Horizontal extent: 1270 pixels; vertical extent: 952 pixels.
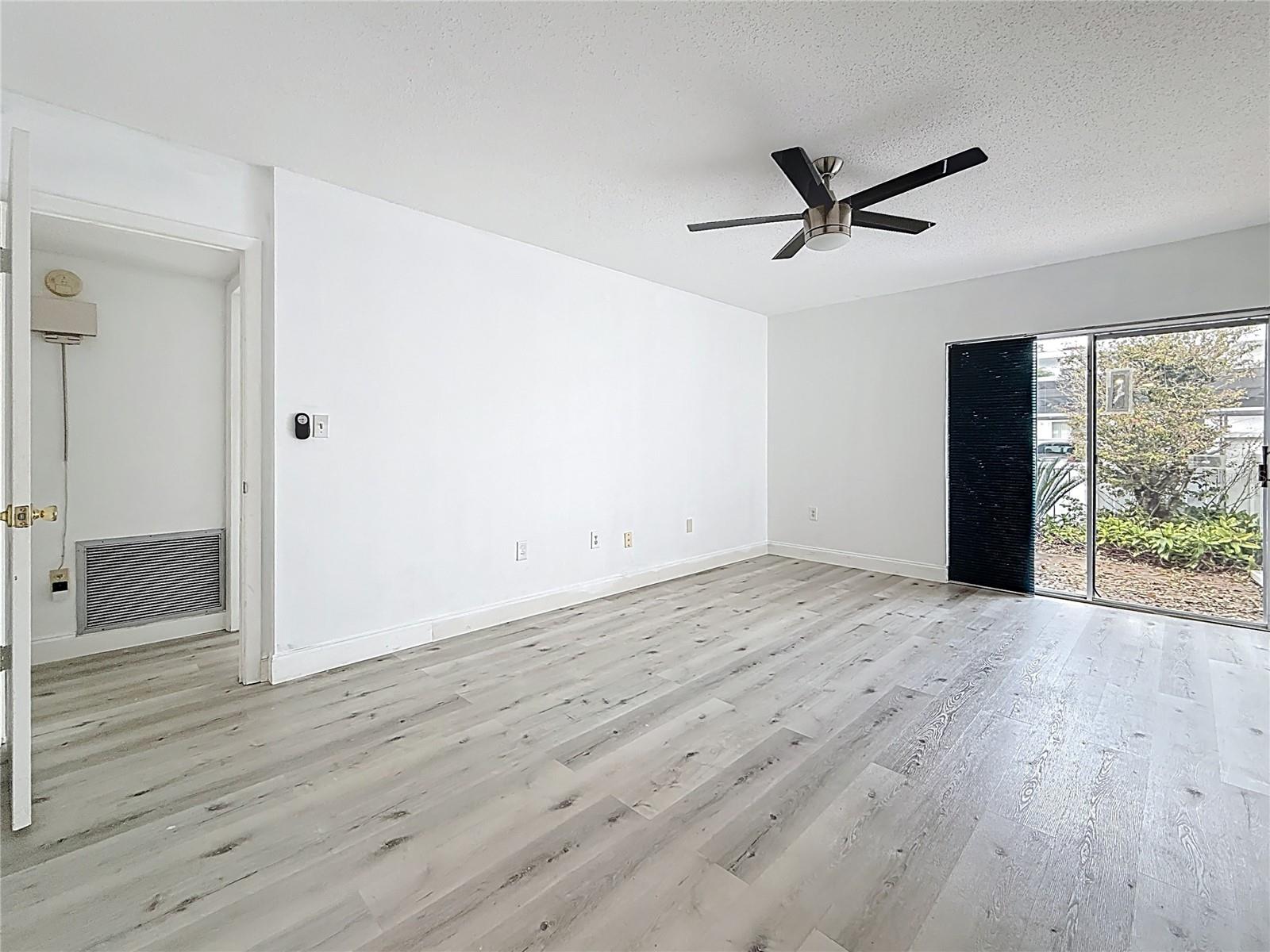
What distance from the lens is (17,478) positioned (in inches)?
72.2

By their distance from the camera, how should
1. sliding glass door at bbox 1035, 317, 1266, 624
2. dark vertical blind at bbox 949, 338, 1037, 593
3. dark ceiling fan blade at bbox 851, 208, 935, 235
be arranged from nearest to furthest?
dark ceiling fan blade at bbox 851, 208, 935, 235, sliding glass door at bbox 1035, 317, 1266, 624, dark vertical blind at bbox 949, 338, 1037, 593

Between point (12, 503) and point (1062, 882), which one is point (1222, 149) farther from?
point (12, 503)

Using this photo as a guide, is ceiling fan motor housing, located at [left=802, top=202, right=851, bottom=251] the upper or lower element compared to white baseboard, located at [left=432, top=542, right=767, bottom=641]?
upper

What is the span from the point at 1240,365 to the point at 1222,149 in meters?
1.86

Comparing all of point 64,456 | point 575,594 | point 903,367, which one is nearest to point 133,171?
point 64,456

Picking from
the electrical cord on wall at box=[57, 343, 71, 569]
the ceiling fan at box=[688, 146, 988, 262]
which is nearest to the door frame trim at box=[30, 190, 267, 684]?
the electrical cord on wall at box=[57, 343, 71, 569]

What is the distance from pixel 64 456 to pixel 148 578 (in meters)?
0.81

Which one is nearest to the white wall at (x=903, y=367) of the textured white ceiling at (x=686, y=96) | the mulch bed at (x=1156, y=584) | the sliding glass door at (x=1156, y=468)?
the sliding glass door at (x=1156, y=468)

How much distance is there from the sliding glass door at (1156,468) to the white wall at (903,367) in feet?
0.92

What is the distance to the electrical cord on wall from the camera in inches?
129

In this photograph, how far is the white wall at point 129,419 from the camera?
10.6 ft

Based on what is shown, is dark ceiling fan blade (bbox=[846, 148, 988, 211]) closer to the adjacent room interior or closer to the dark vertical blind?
the adjacent room interior

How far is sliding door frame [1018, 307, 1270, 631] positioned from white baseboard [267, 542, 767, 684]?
304 cm

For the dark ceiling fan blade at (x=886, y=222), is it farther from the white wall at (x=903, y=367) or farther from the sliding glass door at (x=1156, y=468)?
the sliding glass door at (x=1156, y=468)
